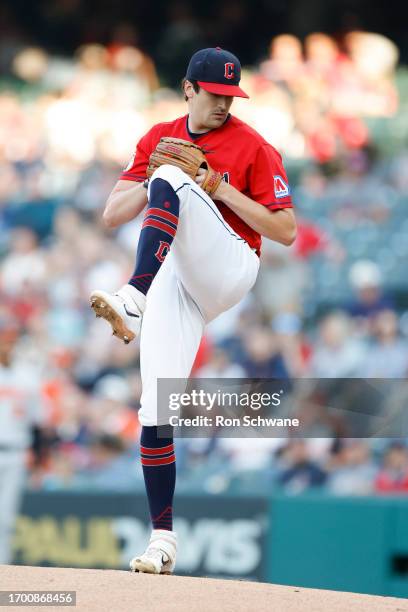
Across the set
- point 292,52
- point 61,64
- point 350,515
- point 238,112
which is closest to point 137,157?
point 350,515

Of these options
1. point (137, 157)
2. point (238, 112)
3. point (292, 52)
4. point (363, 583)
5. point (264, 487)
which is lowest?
point (363, 583)

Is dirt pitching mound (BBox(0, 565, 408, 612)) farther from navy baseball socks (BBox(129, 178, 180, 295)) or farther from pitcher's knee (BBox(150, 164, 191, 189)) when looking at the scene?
pitcher's knee (BBox(150, 164, 191, 189))

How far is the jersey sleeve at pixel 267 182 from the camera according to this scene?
4598 mm

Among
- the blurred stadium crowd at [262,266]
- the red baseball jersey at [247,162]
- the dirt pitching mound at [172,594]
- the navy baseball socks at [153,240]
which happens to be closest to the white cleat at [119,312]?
the navy baseball socks at [153,240]

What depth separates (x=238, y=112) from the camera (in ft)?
39.1

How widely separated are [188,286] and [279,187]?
21.4 inches

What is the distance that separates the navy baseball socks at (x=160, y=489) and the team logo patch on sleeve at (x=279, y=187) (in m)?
1.06

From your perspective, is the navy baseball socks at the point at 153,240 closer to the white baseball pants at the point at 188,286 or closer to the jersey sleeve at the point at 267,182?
the white baseball pants at the point at 188,286

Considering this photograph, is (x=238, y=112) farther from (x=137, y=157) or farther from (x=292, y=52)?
(x=137, y=157)

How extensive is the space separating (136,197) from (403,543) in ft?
11.1

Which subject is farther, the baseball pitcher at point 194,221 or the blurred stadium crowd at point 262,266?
the blurred stadium crowd at point 262,266

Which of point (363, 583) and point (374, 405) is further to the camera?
point (374, 405)

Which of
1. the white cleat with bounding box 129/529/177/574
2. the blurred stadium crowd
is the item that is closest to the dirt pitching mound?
the white cleat with bounding box 129/529/177/574

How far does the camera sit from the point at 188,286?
15.1 ft
